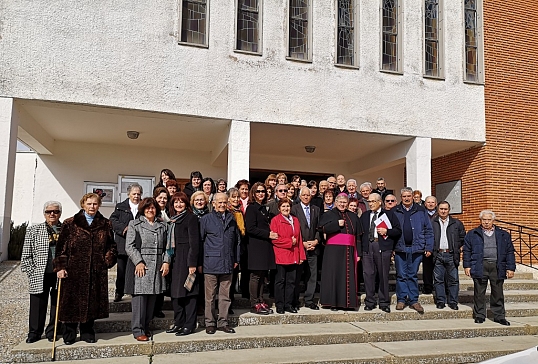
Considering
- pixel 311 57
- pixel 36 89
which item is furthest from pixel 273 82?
pixel 36 89

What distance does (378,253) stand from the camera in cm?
736

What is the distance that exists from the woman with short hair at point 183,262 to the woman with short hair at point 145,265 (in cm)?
12

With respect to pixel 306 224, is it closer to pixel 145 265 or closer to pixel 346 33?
pixel 145 265

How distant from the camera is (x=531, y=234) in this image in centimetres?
1170

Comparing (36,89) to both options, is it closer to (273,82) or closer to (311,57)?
(273,82)

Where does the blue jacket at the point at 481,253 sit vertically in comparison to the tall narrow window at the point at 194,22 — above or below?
below

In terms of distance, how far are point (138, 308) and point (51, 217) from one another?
58.6 inches

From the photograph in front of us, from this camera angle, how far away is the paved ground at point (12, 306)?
5.64 metres

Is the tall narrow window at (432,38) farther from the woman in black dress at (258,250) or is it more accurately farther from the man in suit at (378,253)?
the woman in black dress at (258,250)

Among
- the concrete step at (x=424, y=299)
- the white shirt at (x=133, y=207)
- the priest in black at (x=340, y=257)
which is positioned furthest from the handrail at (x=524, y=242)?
the white shirt at (x=133, y=207)

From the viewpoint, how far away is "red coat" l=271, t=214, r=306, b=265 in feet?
22.3

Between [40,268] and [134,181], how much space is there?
7.68m

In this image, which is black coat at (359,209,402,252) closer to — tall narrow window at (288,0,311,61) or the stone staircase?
the stone staircase

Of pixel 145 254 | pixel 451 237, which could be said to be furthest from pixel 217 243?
pixel 451 237
